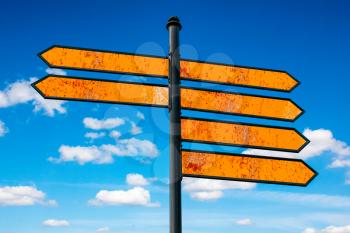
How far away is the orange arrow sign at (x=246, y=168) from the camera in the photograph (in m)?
4.19

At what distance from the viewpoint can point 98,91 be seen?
14.1 ft

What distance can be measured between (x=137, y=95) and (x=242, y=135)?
127 centimetres

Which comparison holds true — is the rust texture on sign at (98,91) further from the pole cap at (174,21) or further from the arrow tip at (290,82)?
the arrow tip at (290,82)

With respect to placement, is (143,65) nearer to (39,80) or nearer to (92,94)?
(92,94)

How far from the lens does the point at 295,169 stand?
4.57 m

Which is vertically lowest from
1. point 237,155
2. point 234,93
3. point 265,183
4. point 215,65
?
point 265,183

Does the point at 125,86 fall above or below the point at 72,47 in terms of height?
below

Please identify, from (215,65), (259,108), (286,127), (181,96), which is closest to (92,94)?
(181,96)

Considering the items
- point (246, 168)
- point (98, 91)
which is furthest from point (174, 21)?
point (246, 168)

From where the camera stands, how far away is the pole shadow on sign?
4242mm

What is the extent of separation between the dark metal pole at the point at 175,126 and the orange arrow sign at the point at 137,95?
0.16 metres

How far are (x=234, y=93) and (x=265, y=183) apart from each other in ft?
3.61

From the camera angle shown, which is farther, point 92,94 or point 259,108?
point 259,108

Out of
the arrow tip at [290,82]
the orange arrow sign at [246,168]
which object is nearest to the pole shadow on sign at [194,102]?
the orange arrow sign at [246,168]
